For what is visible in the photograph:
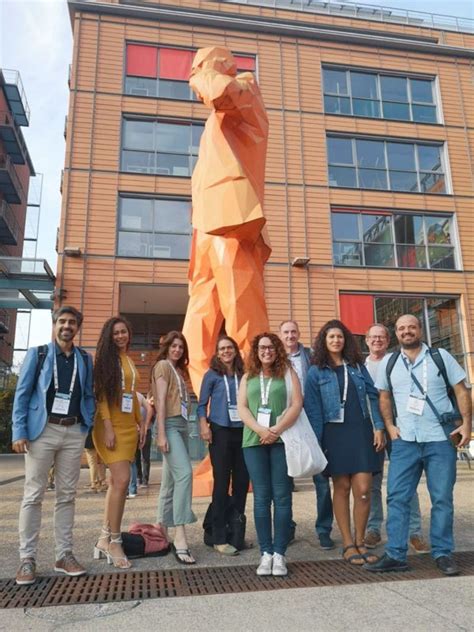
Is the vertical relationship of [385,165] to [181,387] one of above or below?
above

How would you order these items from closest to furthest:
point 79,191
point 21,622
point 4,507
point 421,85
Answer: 1. point 21,622
2. point 4,507
3. point 79,191
4. point 421,85

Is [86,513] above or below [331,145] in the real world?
below

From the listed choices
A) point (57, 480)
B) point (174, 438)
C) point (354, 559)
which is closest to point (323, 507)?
point (354, 559)

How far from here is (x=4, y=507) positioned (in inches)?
251

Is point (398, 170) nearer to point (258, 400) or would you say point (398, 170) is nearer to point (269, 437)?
point (258, 400)

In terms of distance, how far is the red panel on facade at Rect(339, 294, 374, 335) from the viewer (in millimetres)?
17109

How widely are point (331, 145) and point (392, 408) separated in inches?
641

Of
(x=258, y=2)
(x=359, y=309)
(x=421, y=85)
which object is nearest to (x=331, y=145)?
(x=421, y=85)

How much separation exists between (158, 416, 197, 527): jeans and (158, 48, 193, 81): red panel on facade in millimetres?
16641

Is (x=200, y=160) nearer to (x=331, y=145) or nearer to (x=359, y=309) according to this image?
(x=359, y=309)

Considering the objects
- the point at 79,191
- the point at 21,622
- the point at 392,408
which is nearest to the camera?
the point at 21,622

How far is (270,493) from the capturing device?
3.62 metres

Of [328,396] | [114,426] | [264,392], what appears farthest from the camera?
[328,396]

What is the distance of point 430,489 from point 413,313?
14.7m
